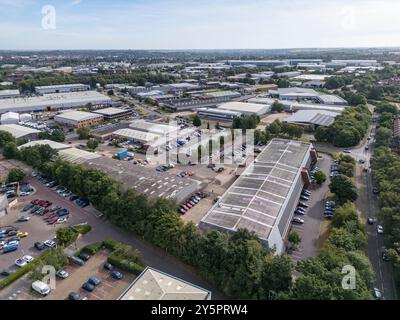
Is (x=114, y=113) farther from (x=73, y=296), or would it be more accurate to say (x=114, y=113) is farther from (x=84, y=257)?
(x=73, y=296)

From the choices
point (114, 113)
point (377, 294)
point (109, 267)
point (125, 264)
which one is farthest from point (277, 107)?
point (109, 267)

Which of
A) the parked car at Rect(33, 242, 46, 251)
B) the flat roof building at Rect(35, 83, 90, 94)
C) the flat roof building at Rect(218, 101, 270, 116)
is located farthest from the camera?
the flat roof building at Rect(35, 83, 90, 94)

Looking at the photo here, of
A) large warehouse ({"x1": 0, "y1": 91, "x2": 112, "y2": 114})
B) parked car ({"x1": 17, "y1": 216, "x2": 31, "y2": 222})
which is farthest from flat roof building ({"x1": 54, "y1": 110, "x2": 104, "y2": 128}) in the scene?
parked car ({"x1": 17, "y1": 216, "x2": 31, "y2": 222})

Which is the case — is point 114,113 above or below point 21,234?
above

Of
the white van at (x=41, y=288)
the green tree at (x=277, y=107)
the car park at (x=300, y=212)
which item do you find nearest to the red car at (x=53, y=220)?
the white van at (x=41, y=288)

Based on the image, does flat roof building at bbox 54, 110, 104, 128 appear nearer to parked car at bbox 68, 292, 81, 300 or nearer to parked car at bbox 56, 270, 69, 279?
parked car at bbox 56, 270, 69, 279

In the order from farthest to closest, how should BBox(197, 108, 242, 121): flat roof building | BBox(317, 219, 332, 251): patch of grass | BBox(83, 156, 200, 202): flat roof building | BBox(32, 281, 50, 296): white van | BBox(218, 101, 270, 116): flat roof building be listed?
BBox(218, 101, 270, 116): flat roof building < BBox(197, 108, 242, 121): flat roof building < BBox(83, 156, 200, 202): flat roof building < BBox(317, 219, 332, 251): patch of grass < BBox(32, 281, 50, 296): white van

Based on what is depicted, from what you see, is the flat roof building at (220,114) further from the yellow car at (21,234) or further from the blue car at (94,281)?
the blue car at (94,281)

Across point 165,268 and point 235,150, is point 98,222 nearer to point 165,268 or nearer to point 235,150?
point 165,268
